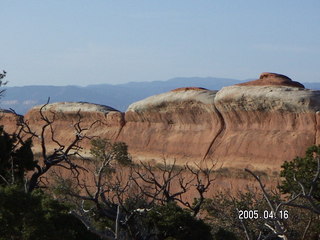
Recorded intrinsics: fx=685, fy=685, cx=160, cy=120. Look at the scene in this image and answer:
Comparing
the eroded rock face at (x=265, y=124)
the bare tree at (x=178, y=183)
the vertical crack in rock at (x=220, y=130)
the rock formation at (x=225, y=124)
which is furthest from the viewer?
the vertical crack in rock at (x=220, y=130)

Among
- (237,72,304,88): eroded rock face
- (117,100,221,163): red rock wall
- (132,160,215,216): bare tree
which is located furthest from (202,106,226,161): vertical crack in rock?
(237,72,304,88): eroded rock face

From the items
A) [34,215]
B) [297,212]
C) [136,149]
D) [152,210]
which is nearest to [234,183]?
[136,149]

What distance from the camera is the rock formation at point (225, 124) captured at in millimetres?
28172

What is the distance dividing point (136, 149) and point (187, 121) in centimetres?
378

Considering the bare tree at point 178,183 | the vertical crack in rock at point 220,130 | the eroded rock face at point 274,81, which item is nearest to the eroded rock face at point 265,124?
the vertical crack in rock at point 220,130

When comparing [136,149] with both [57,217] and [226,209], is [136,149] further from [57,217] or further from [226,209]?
[57,217]

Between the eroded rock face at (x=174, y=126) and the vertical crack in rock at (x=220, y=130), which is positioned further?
the eroded rock face at (x=174, y=126)

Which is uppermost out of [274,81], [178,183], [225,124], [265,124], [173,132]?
[274,81]

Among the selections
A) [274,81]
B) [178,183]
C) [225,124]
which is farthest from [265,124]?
[178,183]

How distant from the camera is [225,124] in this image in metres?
31.9

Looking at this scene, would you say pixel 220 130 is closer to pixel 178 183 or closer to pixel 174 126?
pixel 174 126

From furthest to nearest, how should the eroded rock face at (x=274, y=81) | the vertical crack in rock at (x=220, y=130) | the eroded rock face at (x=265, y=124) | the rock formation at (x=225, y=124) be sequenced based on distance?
the vertical crack in rock at (x=220, y=130) < the eroded rock face at (x=274, y=81) < the rock formation at (x=225, y=124) < the eroded rock face at (x=265, y=124)

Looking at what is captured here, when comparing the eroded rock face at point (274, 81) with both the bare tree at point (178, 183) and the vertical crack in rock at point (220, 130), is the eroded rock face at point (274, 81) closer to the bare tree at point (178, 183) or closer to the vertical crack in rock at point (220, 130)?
the vertical crack in rock at point (220, 130)

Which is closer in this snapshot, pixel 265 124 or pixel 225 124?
pixel 265 124
